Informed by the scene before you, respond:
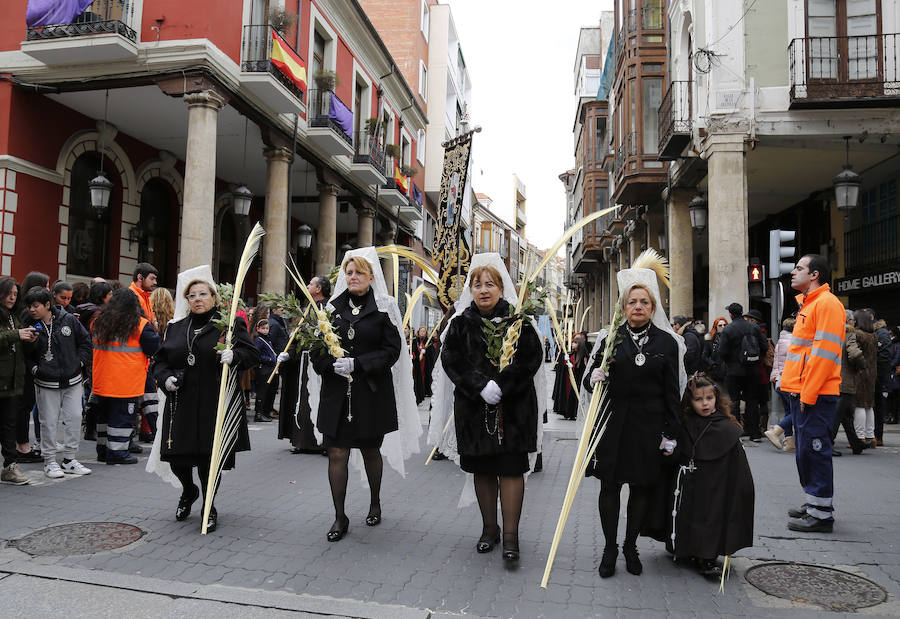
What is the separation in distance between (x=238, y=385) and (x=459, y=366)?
82.5 inches

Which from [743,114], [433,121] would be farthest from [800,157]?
[433,121]

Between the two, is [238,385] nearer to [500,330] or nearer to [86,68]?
[500,330]

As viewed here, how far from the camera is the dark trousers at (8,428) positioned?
615 cm

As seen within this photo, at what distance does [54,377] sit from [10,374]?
389 mm

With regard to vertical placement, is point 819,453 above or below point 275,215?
below

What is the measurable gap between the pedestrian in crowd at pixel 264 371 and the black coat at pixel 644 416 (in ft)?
23.7

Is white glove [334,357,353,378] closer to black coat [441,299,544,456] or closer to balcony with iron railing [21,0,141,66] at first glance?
black coat [441,299,544,456]

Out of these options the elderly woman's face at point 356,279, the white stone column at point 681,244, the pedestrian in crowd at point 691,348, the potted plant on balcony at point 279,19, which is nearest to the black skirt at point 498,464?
the elderly woman's face at point 356,279

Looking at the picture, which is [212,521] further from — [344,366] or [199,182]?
[199,182]

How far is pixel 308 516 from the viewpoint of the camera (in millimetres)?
5336

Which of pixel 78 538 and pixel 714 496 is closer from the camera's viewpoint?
pixel 714 496

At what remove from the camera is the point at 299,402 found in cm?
666

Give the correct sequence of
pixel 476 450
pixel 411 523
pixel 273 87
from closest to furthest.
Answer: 1. pixel 476 450
2. pixel 411 523
3. pixel 273 87

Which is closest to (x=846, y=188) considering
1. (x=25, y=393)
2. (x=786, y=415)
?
(x=786, y=415)
